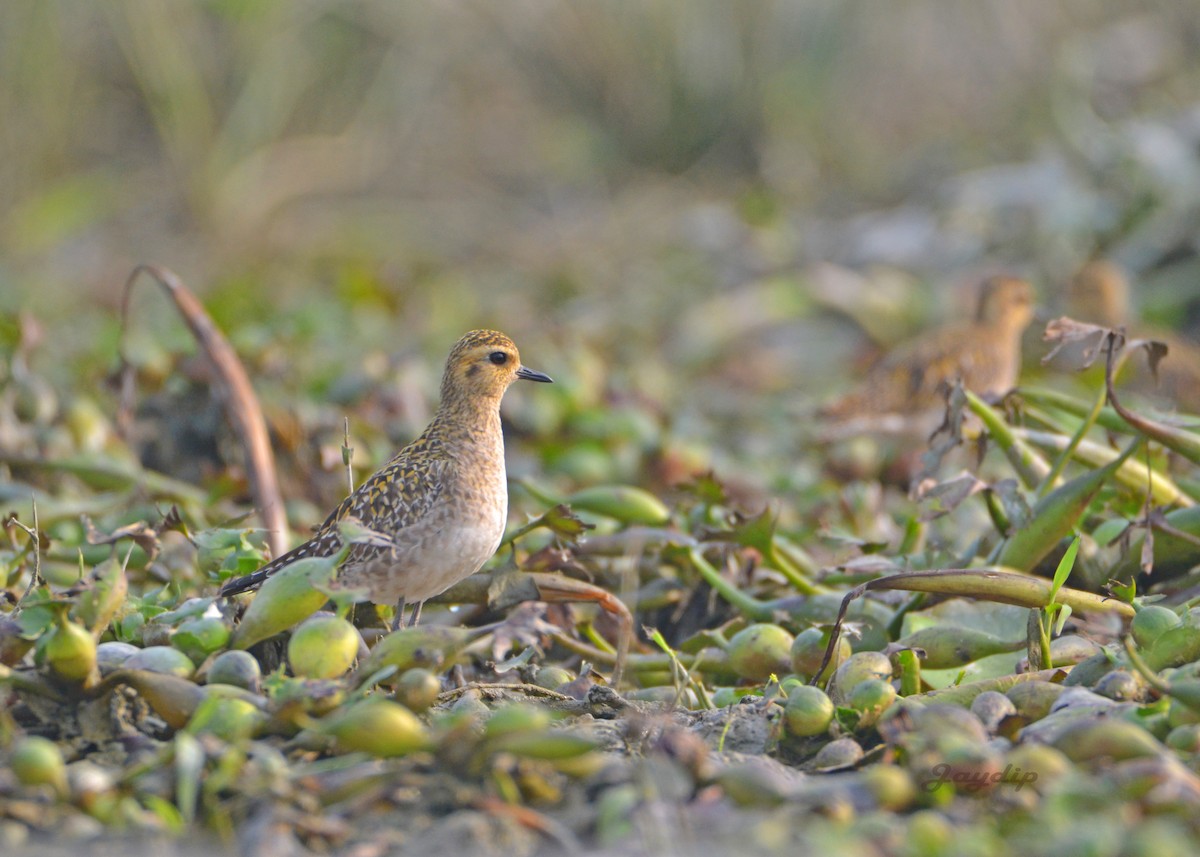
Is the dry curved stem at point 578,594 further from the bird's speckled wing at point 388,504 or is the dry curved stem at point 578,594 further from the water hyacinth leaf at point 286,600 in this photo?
the water hyacinth leaf at point 286,600

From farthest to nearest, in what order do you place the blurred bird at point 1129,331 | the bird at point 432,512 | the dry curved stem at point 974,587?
1. the blurred bird at point 1129,331
2. the bird at point 432,512
3. the dry curved stem at point 974,587

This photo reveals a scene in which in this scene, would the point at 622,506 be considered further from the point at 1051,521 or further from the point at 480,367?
the point at 1051,521

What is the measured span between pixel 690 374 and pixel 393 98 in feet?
19.2

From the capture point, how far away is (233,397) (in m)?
4.57

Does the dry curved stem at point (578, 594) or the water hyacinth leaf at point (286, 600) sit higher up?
the water hyacinth leaf at point (286, 600)

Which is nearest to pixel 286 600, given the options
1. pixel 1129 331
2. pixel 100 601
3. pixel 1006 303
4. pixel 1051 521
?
pixel 100 601

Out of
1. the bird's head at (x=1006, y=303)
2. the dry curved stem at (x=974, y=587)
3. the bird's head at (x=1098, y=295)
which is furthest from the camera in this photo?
the bird's head at (x=1098, y=295)

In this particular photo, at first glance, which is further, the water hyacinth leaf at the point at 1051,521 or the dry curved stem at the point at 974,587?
the water hyacinth leaf at the point at 1051,521

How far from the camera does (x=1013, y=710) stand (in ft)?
8.87

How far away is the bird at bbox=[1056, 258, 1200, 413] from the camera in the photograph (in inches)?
282

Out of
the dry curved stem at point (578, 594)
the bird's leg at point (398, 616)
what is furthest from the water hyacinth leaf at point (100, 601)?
the dry curved stem at point (578, 594)

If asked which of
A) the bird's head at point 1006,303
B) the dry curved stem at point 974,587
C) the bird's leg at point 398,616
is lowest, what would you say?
the bird's leg at point 398,616

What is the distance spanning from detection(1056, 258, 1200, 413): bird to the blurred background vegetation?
0.42m

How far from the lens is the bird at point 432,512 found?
3.38m
